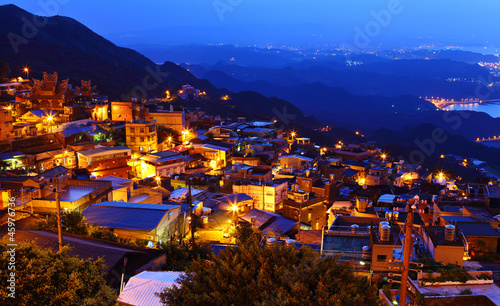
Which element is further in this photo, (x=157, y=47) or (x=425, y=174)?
(x=157, y=47)

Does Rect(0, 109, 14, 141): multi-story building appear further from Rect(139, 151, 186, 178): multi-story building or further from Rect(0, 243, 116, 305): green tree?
Rect(0, 243, 116, 305): green tree

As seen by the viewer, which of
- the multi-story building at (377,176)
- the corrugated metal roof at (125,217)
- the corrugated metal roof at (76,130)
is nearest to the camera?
the corrugated metal roof at (125,217)

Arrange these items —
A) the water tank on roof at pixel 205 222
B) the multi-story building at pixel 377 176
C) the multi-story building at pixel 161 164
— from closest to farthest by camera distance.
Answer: the water tank on roof at pixel 205 222
the multi-story building at pixel 161 164
the multi-story building at pixel 377 176

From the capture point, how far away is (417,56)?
168 m

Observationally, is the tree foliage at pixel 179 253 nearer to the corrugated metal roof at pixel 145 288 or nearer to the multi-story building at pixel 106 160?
the corrugated metal roof at pixel 145 288

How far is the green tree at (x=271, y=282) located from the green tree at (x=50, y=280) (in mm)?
1094

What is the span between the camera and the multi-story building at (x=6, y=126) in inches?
858

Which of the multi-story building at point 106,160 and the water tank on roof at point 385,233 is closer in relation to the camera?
the water tank on roof at point 385,233

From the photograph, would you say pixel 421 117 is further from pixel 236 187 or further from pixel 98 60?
pixel 236 187

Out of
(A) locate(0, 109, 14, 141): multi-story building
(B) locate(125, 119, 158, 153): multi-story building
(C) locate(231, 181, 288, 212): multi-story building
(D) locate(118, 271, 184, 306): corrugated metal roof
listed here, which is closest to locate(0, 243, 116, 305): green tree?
(D) locate(118, 271, 184, 306): corrugated metal roof

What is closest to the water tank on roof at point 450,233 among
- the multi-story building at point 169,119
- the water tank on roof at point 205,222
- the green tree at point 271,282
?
the green tree at point 271,282

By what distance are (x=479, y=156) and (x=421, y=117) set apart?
3321 cm

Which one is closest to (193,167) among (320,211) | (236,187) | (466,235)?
(236,187)

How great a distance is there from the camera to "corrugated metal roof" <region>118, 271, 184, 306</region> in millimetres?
6117
